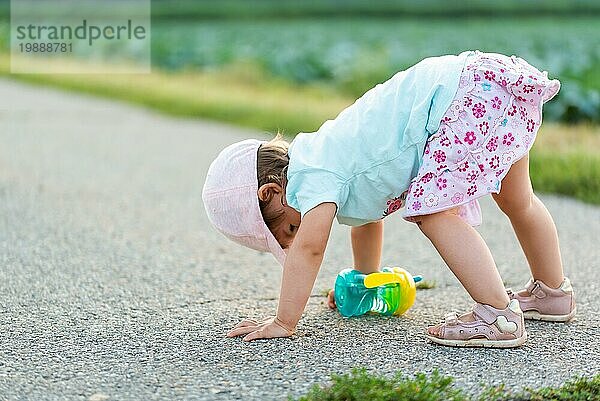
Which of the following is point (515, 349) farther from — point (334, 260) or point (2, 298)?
point (2, 298)

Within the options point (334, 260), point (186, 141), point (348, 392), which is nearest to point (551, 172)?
point (334, 260)

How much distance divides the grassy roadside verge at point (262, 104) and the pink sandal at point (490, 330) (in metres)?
2.69

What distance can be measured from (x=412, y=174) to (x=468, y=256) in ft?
0.96

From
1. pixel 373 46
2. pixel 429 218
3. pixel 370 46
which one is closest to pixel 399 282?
pixel 429 218

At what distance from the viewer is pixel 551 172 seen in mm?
6004

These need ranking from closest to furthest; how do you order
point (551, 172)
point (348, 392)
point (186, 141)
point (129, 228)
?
point (348, 392) → point (129, 228) → point (551, 172) → point (186, 141)

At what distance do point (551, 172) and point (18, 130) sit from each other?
4513mm

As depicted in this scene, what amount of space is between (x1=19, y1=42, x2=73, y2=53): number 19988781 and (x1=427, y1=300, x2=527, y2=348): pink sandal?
13635 mm

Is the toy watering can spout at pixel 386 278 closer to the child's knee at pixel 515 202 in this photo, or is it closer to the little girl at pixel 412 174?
the little girl at pixel 412 174

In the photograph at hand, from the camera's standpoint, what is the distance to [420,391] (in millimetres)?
2572

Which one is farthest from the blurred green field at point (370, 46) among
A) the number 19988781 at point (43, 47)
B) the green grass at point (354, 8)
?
the green grass at point (354, 8)

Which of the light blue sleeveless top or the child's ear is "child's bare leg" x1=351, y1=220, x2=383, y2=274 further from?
the child's ear

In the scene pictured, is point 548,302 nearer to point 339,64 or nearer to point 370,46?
point 339,64

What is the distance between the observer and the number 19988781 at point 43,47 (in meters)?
15.8
